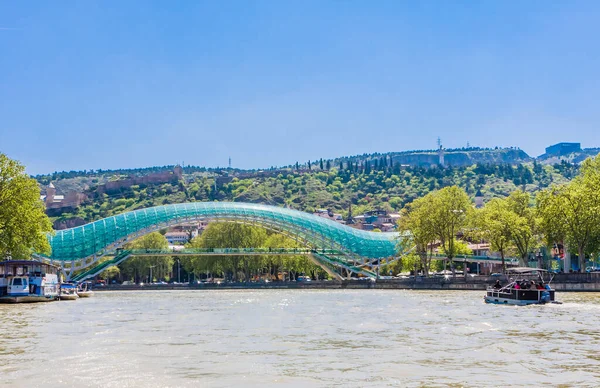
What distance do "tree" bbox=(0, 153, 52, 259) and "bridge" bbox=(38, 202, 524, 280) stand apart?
124ft

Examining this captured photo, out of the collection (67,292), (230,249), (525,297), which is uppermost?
(230,249)

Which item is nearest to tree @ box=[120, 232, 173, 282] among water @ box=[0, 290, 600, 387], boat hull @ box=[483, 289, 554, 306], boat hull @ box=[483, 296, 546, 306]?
boat hull @ box=[483, 296, 546, 306]

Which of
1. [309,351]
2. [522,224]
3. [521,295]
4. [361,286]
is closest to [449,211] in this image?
[522,224]

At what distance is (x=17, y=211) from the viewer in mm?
64438

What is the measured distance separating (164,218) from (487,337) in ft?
285

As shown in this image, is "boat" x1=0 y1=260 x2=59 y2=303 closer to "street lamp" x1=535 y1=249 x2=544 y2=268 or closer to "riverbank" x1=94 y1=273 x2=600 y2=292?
"riverbank" x1=94 y1=273 x2=600 y2=292

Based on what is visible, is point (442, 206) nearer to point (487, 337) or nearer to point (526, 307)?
point (526, 307)

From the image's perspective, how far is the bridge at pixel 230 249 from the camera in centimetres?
10862

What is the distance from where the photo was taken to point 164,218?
369ft

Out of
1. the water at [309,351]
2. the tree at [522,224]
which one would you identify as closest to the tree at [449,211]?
the tree at [522,224]

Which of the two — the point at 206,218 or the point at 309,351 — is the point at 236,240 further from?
the point at 309,351

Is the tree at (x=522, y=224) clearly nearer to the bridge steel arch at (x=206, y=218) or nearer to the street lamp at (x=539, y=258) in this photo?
the street lamp at (x=539, y=258)

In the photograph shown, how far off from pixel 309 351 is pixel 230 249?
301 feet

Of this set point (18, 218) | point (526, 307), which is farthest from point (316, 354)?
point (18, 218)
